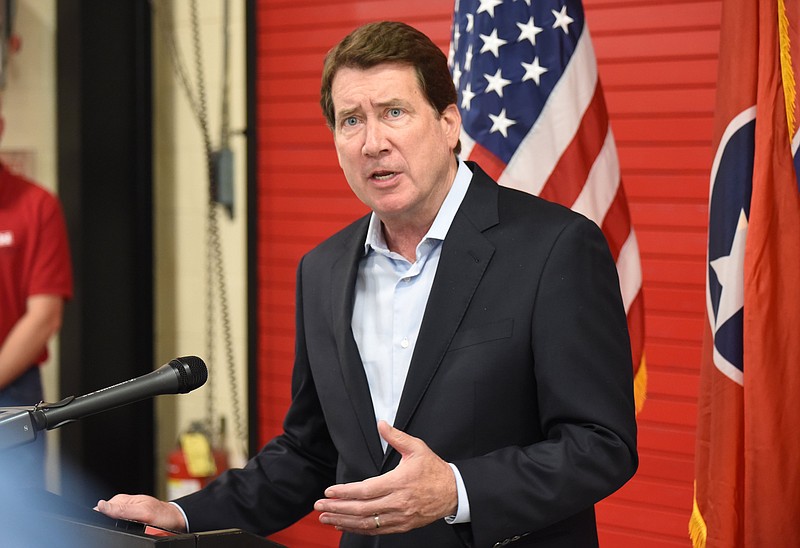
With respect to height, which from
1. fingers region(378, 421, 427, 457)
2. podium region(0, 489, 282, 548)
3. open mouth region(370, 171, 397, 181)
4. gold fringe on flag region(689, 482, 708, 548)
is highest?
open mouth region(370, 171, 397, 181)

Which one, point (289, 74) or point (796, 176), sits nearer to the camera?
point (796, 176)

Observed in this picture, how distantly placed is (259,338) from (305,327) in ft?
7.36

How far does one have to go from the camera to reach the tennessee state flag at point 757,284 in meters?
2.10

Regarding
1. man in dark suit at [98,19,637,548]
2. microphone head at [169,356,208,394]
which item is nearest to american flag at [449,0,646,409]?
man in dark suit at [98,19,637,548]

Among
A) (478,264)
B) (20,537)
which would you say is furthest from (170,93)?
(20,537)

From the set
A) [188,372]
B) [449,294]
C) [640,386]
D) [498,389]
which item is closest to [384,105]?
[449,294]

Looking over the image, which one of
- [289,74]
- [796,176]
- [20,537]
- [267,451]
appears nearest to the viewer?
[20,537]

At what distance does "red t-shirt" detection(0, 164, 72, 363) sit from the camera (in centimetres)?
359

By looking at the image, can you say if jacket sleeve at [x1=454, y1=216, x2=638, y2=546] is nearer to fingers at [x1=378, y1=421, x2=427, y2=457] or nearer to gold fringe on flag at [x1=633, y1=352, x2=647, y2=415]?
fingers at [x1=378, y1=421, x2=427, y2=457]

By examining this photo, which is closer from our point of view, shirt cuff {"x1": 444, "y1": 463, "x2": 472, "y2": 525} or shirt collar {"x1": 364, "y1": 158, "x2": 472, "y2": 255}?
shirt cuff {"x1": 444, "y1": 463, "x2": 472, "y2": 525}

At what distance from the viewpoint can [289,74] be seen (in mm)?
3900

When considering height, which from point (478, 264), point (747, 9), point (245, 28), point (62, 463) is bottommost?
point (62, 463)

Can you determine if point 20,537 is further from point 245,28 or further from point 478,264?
point 245,28

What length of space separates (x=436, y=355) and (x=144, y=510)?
0.51m
